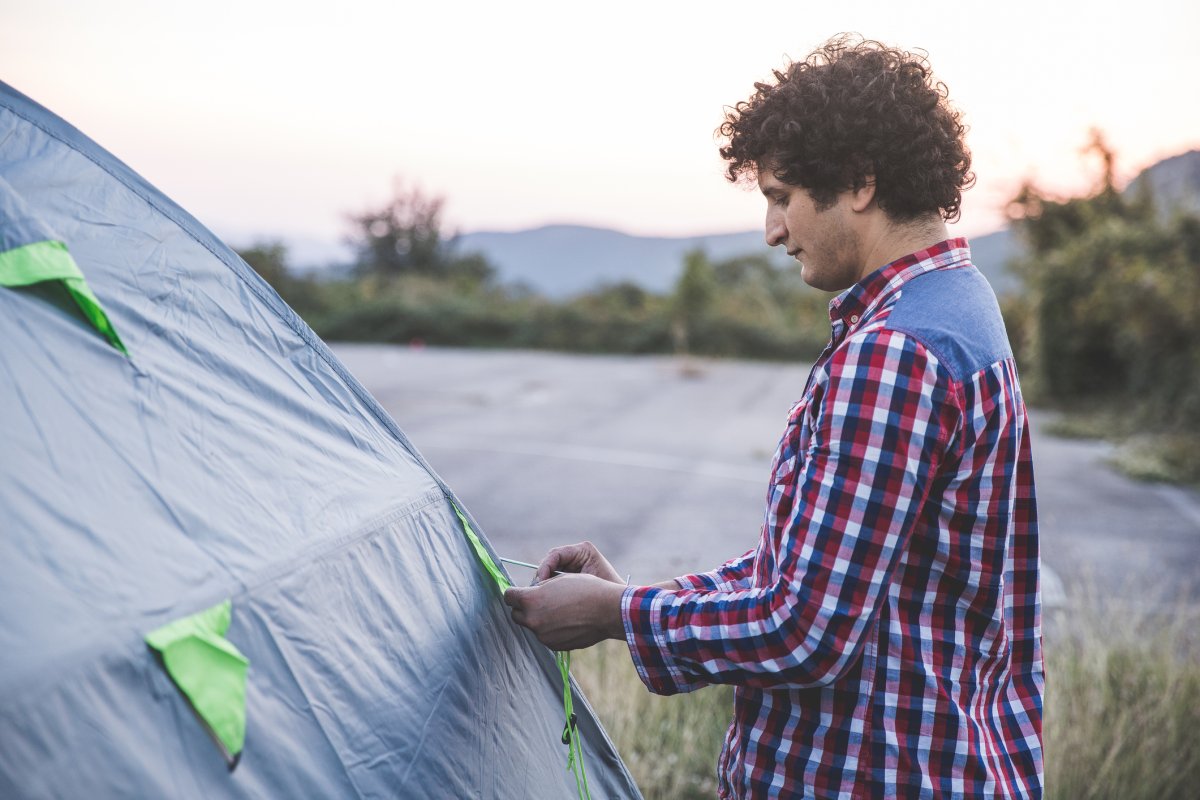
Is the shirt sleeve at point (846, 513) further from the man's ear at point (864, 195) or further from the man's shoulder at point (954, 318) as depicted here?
the man's ear at point (864, 195)

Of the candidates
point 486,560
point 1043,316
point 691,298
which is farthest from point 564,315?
point 486,560

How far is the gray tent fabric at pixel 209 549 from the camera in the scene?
1.19 metres

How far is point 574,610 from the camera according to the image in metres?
1.57

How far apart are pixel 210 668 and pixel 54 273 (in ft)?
2.03

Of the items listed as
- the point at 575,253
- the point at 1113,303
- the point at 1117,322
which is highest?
the point at 575,253

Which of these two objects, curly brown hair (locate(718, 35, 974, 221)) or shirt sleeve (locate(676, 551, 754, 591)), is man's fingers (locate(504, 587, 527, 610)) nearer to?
shirt sleeve (locate(676, 551, 754, 591))

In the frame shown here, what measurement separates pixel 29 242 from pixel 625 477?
8.37 metres

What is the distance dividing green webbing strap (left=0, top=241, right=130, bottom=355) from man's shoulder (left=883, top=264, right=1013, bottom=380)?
1.15 meters

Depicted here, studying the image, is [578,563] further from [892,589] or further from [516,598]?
[892,589]

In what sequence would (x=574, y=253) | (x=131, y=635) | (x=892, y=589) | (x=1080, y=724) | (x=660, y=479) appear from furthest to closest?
(x=574, y=253), (x=660, y=479), (x=1080, y=724), (x=892, y=589), (x=131, y=635)

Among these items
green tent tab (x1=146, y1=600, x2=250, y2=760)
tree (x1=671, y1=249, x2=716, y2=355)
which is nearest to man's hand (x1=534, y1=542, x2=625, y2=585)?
green tent tab (x1=146, y1=600, x2=250, y2=760)

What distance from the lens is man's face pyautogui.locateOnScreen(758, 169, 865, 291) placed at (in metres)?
1.47

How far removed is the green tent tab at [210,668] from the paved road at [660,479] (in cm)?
390

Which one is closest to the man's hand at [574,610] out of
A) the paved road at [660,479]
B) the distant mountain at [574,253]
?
the paved road at [660,479]
